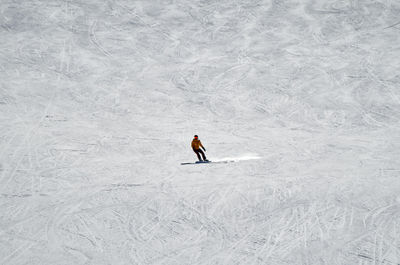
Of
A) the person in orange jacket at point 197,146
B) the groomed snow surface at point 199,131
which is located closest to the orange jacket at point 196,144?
the person in orange jacket at point 197,146

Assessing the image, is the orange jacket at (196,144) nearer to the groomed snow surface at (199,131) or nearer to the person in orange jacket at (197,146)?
the person in orange jacket at (197,146)

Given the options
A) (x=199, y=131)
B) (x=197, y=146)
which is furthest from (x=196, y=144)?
(x=199, y=131)

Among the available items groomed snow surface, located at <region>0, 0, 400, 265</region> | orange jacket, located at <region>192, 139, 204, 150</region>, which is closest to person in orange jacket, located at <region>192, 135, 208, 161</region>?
orange jacket, located at <region>192, 139, 204, 150</region>

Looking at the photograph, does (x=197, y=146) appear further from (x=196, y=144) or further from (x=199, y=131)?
(x=199, y=131)

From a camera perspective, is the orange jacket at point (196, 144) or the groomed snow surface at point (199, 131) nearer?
the groomed snow surface at point (199, 131)

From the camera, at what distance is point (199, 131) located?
14.3 metres

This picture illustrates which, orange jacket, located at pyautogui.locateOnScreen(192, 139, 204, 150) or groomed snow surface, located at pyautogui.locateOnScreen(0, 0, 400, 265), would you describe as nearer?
groomed snow surface, located at pyautogui.locateOnScreen(0, 0, 400, 265)

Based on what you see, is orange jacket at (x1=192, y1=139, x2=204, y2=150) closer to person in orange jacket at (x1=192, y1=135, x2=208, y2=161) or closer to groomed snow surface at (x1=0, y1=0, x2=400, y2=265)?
person in orange jacket at (x1=192, y1=135, x2=208, y2=161)

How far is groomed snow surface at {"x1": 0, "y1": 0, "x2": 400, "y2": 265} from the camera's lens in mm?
8945

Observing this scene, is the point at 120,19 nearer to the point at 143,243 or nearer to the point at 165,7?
the point at 165,7

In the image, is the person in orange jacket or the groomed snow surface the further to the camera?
the person in orange jacket

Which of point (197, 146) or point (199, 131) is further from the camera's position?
point (199, 131)

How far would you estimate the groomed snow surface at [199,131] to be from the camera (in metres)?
8.95

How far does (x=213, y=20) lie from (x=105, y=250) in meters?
14.7
